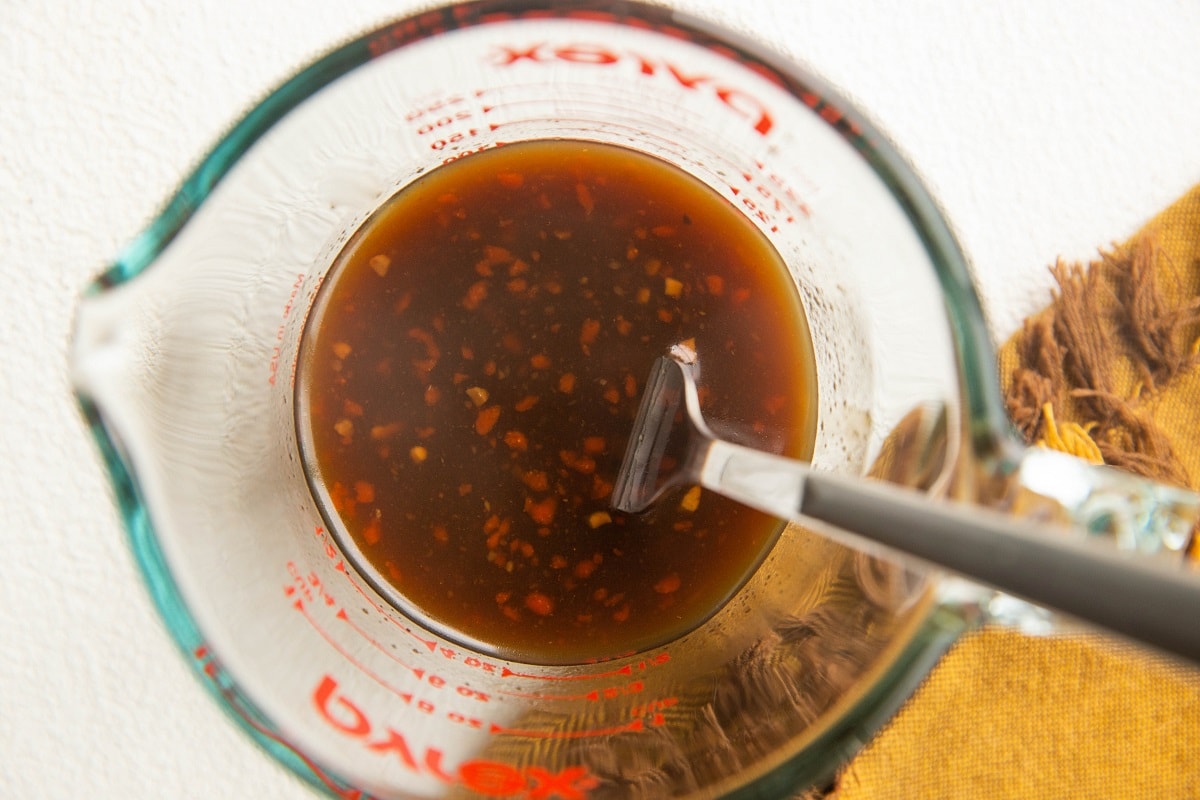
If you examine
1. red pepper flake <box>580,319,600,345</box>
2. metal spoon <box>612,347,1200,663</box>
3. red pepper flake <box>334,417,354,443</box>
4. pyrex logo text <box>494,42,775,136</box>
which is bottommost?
red pepper flake <box>334,417,354,443</box>

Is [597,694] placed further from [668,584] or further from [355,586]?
[355,586]

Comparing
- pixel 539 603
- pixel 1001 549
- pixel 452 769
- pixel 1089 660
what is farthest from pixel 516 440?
pixel 1089 660

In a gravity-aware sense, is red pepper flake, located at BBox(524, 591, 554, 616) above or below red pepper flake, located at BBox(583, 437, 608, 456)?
below

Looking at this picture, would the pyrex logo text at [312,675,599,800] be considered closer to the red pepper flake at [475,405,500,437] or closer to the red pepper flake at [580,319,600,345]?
the red pepper flake at [475,405,500,437]

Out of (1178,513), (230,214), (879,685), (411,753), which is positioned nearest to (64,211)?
(230,214)

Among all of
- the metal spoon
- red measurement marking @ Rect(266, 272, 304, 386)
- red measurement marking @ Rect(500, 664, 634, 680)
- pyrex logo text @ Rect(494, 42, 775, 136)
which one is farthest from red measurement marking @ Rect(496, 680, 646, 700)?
pyrex logo text @ Rect(494, 42, 775, 136)

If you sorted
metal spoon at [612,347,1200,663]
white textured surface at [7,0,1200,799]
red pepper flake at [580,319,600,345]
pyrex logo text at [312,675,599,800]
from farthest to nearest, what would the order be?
white textured surface at [7,0,1200,799]
red pepper flake at [580,319,600,345]
pyrex logo text at [312,675,599,800]
metal spoon at [612,347,1200,663]

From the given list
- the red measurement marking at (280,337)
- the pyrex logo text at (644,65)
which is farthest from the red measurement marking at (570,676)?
the pyrex logo text at (644,65)

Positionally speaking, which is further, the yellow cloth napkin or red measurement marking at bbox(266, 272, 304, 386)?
the yellow cloth napkin
